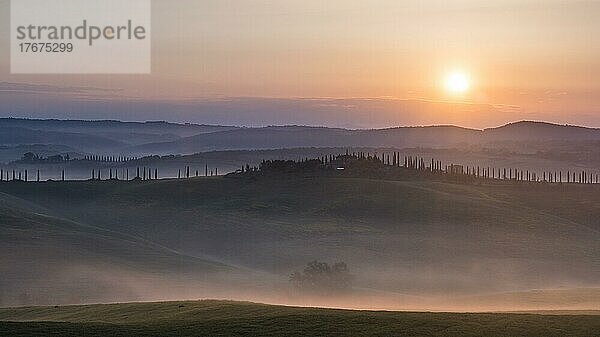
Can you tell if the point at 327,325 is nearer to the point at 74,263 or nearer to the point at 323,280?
the point at 323,280

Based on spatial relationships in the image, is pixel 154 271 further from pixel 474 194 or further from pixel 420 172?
pixel 420 172

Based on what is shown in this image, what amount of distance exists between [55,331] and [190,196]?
124 meters

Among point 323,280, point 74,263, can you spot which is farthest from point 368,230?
point 74,263

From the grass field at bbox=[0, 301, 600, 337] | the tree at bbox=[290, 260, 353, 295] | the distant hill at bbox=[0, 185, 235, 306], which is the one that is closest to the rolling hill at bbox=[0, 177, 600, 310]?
the distant hill at bbox=[0, 185, 235, 306]

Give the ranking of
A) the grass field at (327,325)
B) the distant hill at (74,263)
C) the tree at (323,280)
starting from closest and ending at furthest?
the grass field at (327,325) < the distant hill at (74,263) < the tree at (323,280)

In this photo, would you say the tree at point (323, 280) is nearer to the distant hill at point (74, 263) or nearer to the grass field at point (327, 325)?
the distant hill at point (74, 263)

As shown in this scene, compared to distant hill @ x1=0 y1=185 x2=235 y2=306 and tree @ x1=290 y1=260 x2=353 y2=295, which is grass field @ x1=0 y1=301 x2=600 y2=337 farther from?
tree @ x1=290 y1=260 x2=353 y2=295

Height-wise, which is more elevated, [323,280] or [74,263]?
[74,263]

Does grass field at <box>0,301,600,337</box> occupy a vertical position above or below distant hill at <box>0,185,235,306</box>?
above

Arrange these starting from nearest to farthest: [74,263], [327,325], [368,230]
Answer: [327,325], [74,263], [368,230]

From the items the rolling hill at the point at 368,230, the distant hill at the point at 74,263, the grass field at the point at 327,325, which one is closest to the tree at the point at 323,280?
the rolling hill at the point at 368,230

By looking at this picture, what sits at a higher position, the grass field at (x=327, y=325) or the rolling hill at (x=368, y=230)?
the grass field at (x=327, y=325)

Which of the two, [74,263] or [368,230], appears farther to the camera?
[368,230]

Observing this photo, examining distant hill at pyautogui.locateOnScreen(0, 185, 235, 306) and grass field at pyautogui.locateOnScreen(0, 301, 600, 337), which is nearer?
grass field at pyautogui.locateOnScreen(0, 301, 600, 337)
